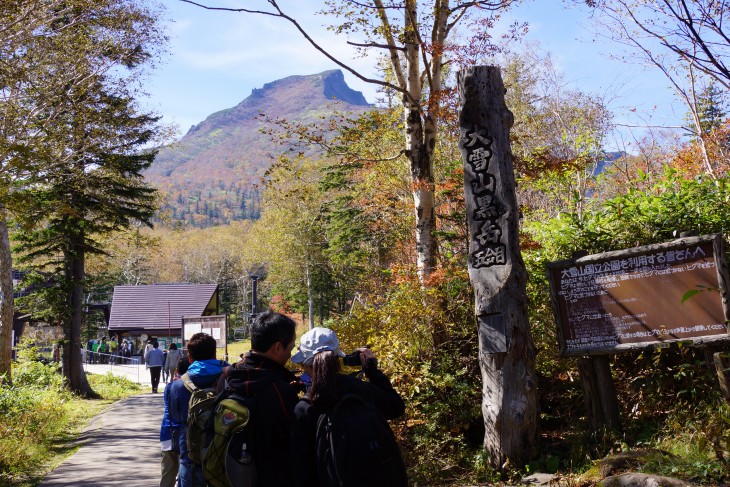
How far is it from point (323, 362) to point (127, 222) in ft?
60.6

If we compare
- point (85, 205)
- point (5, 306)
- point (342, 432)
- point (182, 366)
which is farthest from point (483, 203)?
point (85, 205)

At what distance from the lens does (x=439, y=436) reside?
7219mm

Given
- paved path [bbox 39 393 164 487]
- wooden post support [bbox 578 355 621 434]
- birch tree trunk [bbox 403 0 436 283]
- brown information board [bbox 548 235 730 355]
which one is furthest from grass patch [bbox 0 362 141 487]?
brown information board [bbox 548 235 730 355]

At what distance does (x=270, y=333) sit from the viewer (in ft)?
11.6

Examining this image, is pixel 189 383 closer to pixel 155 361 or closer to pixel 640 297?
pixel 640 297

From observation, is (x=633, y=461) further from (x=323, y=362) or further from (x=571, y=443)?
(x=323, y=362)

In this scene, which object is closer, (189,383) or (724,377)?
(189,383)

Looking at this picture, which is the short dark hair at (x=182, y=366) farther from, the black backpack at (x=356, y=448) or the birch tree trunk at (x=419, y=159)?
the birch tree trunk at (x=419, y=159)

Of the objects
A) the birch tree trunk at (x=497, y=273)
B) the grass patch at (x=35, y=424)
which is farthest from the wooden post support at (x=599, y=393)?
the grass patch at (x=35, y=424)

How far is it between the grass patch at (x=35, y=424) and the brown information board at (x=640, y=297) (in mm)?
7250

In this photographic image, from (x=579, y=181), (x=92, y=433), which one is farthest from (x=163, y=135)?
(x=579, y=181)

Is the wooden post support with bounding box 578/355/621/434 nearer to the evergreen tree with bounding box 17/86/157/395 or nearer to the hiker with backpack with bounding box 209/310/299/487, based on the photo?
the hiker with backpack with bounding box 209/310/299/487

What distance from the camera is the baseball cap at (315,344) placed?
3358 millimetres

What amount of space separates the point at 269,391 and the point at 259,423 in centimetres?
17
